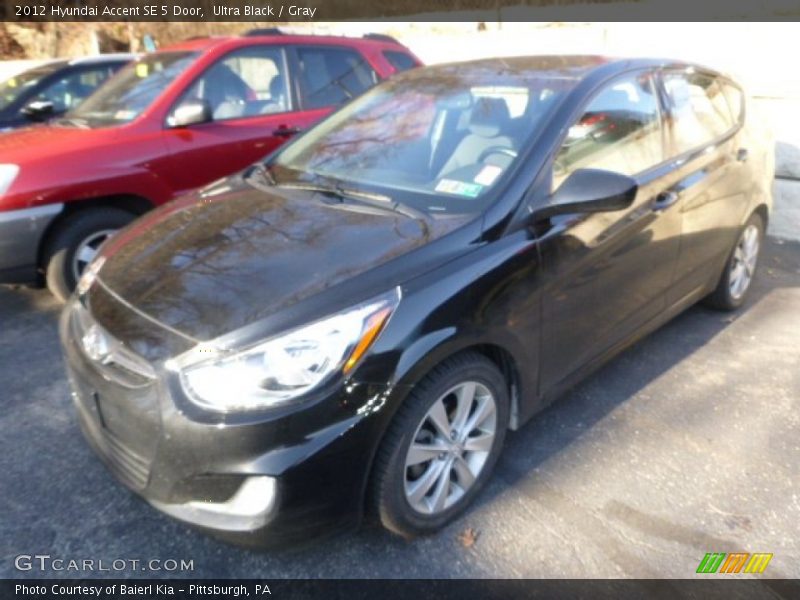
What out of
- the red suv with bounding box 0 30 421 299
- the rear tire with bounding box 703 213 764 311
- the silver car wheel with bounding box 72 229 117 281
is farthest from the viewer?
the silver car wheel with bounding box 72 229 117 281

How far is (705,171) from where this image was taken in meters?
3.51

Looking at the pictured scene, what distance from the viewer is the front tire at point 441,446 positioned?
2148mm

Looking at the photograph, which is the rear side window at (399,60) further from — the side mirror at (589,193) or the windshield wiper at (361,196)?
the side mirror at (589,193)

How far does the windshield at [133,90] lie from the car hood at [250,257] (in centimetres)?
219

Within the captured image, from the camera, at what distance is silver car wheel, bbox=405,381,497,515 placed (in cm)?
229

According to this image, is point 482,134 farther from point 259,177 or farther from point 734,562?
point 734,562

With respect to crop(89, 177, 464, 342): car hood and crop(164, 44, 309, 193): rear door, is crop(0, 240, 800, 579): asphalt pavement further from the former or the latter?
crop(164, 44, 309, 193): rear door

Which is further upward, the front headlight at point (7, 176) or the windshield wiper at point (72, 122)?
the windshield wiper at point (72, 122)

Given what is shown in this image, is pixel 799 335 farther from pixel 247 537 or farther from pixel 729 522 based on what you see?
pixel 247 537

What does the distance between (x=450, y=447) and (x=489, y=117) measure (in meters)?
1.52

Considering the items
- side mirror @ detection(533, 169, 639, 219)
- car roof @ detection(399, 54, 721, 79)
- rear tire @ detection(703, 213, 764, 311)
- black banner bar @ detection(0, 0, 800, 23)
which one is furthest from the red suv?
black banner bar @ detection(0, 0, 800, 23)

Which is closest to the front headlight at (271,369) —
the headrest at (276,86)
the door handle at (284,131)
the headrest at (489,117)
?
the headrest at (489,117)

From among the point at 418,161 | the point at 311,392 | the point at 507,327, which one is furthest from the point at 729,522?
the point at 418,161

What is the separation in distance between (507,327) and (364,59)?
3.87m
